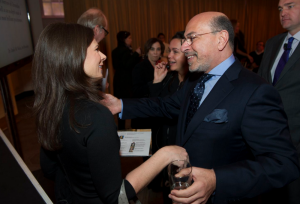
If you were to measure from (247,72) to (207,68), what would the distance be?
9.5 inches

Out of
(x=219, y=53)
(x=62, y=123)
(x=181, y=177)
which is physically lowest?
(x=181, y=177)

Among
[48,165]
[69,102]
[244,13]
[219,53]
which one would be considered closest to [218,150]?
[219,53]

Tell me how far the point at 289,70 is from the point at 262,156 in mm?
1216

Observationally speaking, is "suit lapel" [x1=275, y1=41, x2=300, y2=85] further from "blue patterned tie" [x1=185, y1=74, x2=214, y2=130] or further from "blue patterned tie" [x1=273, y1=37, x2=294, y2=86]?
"blue patterned tie" [x1=185, y1=74, x2=214, y2=130]

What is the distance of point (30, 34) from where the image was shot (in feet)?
9.27

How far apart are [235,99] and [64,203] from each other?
102 centimetres

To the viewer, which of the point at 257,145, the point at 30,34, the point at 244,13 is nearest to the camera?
the point at 257,145

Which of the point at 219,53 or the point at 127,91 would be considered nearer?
the point at 219,53

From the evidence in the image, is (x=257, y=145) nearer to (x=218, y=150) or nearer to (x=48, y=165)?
(x=218, y=150)

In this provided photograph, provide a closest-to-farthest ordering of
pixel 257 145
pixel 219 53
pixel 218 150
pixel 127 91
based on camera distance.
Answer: pixel 257 145 → pixel 218 150 → pixel 219 53 → pixel 127 91

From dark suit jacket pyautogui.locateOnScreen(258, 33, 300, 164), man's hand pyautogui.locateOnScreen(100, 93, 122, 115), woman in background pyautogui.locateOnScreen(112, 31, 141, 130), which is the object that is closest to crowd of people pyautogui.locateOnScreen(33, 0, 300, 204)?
man's hand pyautogui.locateOnScreen(100, 93, 122, 115)

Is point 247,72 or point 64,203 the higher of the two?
point 247,72

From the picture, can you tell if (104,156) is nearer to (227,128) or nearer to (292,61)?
(227,128)

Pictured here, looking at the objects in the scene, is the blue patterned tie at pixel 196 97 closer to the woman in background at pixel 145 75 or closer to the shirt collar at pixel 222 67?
the shirt collar at pixel 222 67
